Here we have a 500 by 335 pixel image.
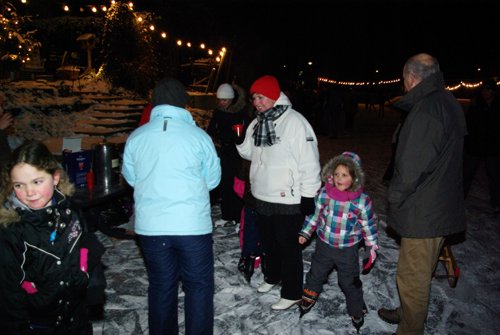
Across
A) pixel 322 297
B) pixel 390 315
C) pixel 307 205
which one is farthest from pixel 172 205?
pixel 390 315

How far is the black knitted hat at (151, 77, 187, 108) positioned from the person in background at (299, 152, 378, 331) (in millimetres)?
1564

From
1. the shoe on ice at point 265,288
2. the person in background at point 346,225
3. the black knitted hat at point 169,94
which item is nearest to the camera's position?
the black knitted hat at point 169,94

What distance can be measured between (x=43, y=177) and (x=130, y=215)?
3.78m

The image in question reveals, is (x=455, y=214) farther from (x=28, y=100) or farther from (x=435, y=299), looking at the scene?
(x=28, y=100)

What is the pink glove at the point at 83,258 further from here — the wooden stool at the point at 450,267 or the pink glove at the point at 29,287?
the wooden stool at the point at 450,267

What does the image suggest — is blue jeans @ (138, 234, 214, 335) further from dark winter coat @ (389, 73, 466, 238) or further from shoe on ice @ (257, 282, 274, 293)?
dark winter coat @ (389, 73, 466, 238)

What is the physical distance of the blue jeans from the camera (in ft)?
8.51

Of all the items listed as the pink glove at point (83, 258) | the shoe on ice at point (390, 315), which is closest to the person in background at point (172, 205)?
the pink glove at point (83, 258)

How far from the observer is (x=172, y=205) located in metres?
2.51

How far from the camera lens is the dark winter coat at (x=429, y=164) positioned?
2.66m

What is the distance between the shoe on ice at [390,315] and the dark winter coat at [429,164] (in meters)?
1.11

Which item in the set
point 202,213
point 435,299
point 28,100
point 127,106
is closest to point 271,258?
point 202,213

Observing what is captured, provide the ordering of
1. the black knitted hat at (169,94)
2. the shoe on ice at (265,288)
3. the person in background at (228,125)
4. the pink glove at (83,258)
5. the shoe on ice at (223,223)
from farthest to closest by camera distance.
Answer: the shoe on ice at (223,223)
the person in background at (228,125)
the shoe on ice at (265,288)
the black knitted hat at (169,94)
the pink glove at (83,258)

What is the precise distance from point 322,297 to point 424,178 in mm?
1865
